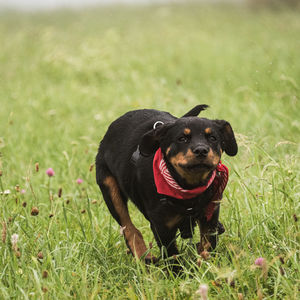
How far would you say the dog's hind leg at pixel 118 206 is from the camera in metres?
3.10

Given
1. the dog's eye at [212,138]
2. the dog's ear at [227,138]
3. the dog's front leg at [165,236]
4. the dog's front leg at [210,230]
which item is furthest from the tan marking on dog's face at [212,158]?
the dog's front leg at [165,236]

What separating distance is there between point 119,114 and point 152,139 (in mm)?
3186

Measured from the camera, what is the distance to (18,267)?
2.71 m

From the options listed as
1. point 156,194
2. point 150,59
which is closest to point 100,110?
point 150,59

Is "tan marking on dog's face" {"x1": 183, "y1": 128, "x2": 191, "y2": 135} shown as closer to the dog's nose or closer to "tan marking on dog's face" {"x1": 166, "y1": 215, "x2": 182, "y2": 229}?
the dog's nose

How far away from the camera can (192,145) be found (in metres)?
2.55

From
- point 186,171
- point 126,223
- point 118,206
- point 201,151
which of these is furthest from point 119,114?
point 201,151

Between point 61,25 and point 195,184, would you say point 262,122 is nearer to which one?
point 195,184

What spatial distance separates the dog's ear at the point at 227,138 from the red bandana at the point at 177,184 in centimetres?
12

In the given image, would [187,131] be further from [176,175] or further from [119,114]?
[119,114]

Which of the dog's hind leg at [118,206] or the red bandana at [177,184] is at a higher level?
the red bandana at [177,184]

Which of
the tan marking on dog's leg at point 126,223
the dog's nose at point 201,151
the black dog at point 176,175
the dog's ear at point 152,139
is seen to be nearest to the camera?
the dog's nose at point 201,151

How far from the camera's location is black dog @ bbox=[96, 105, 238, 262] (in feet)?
Answer: 8.63

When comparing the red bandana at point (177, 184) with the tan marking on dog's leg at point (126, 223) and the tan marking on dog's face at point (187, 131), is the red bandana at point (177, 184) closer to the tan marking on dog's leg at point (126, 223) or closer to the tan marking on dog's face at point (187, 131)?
the tan marking on dog's face at point (187, 131)
